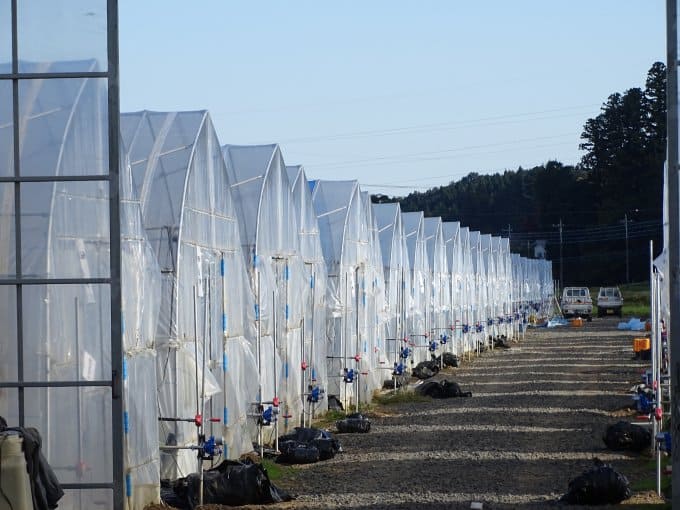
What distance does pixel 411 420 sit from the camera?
20.4m

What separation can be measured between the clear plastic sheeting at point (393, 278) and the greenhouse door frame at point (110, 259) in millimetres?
18816

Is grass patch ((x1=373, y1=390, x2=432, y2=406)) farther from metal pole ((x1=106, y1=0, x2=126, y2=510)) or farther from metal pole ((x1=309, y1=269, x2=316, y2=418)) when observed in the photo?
metal pole ((x1=106, y1=0, x2=126, y2=510))

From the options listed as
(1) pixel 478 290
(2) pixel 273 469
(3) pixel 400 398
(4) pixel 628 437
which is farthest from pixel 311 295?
(1) pixel 478 290

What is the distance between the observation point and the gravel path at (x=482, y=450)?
12.6 meters

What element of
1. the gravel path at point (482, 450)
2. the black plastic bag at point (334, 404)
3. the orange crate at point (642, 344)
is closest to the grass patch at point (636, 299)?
the orange crate at point (642, 344)

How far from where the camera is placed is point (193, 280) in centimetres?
1397

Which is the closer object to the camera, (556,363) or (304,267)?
(304,267)

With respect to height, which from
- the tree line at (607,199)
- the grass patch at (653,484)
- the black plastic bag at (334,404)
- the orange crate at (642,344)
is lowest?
the grass patch at (653,484)

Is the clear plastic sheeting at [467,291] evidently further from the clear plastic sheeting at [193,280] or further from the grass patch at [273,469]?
the grass patch at [273,469]

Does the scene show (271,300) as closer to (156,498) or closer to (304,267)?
(304,267)

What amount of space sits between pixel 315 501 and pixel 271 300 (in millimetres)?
5896

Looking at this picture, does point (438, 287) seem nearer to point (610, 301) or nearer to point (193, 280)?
point (193, 280)

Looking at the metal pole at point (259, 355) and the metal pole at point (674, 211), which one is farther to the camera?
the metal pole at point (259, 355)

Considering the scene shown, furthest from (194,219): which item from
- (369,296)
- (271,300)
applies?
(369,296)
